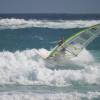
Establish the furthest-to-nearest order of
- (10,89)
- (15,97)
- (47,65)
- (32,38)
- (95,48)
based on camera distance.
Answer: (32,38) < (95,48) < (47,65) < (10,89) < (15,97)

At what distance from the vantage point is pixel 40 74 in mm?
18016

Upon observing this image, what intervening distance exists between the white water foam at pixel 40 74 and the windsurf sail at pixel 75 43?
37.8 inches

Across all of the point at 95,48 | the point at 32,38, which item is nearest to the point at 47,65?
the point at 95,48

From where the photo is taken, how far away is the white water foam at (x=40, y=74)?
56.7 feet

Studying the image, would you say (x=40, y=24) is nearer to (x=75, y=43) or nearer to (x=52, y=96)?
(x=75, y=43)

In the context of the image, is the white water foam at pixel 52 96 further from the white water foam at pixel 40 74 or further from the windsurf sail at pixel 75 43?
the windsurf sail at pixel 75 43

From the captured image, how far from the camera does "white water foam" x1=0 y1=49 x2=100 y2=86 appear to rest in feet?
56.7

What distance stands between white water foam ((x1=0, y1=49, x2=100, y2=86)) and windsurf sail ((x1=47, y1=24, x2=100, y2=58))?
37.8 inches

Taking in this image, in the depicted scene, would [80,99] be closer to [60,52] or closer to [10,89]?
[10,89]

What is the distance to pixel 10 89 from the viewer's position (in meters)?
16.0

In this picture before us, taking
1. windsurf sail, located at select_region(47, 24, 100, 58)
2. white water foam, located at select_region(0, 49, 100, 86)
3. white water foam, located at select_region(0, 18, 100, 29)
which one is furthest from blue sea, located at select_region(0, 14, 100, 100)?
white water foam, located at select_region(0, 18, 100, 29)

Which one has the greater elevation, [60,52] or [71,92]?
[60,52]

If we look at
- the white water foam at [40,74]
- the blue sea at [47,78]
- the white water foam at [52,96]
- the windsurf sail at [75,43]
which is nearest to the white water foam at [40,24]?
the blue sea at [47,78]

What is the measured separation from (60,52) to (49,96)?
684cm
